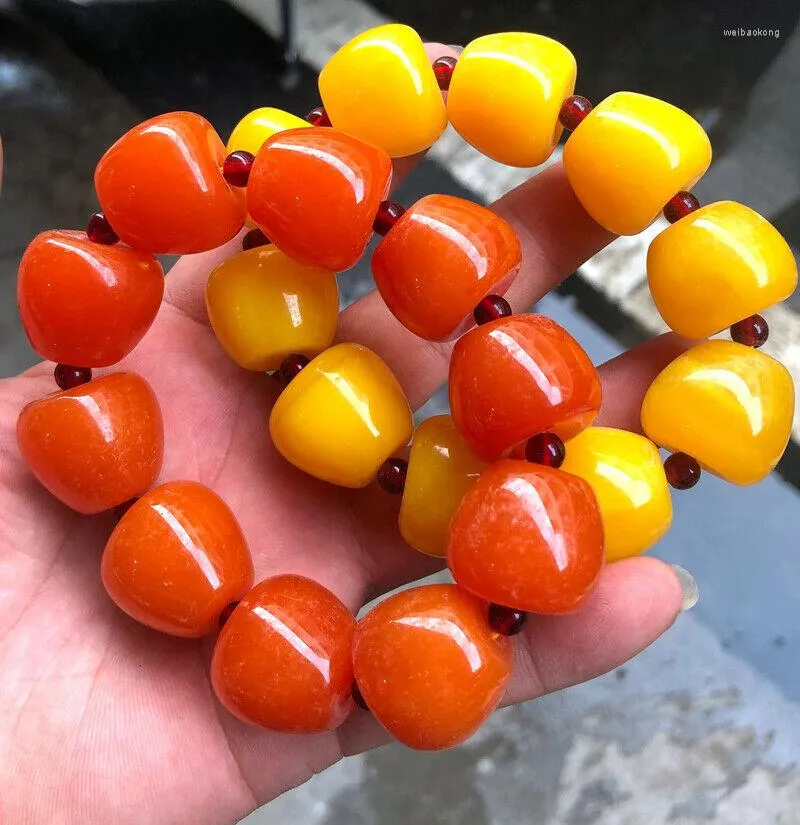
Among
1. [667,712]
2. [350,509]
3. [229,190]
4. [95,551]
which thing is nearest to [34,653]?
[95,551]

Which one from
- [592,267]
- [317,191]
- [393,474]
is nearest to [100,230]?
[317,191]

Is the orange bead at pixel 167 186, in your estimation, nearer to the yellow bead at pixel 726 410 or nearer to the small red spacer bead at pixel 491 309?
the small red spacer bead at pixel 491 309

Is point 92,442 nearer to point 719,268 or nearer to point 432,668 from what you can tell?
point 432,668

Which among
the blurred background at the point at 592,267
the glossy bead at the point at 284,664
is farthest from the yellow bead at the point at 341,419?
the blurred background at the point at 592,267

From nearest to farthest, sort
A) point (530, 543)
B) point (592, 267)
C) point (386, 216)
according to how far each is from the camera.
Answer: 1. point (530, 543)
2. point (386, 216)
3. point (592, 267)

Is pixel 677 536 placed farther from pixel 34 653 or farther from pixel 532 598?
pixel 34 653

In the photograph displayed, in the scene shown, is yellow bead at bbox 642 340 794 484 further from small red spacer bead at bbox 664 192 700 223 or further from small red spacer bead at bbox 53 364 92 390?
small red spacer bead at bbox 53 364 92 390
